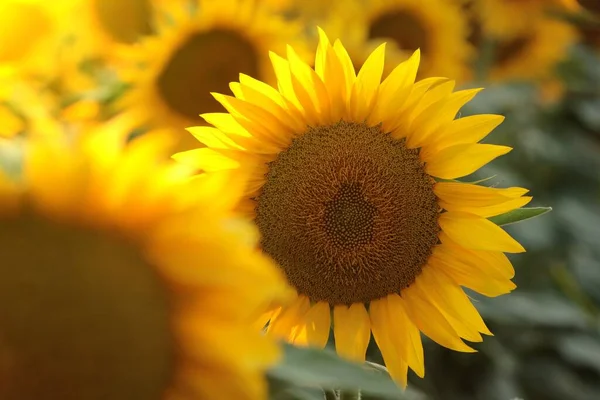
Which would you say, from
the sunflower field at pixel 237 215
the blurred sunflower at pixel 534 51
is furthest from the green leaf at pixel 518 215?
the blurred sunflower at pixel 534 51

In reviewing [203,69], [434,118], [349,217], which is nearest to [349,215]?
[349,217]

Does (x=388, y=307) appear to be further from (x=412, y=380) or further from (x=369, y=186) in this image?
(x=412, y=380)

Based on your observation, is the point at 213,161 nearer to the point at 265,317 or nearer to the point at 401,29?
the point at 265,317

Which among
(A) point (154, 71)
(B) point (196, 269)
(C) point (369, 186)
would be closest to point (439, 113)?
(C) point (369, 186)

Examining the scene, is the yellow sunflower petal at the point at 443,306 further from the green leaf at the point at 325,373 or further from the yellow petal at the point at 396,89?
the green leaf at the point at 325,373

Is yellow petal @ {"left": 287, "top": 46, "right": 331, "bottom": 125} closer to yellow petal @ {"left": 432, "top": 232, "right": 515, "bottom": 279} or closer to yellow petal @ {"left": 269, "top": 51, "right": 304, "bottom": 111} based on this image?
yellow petal @ {"left": 269, "top": 51, "right": 304, "bottom": 111}
